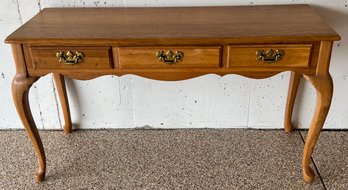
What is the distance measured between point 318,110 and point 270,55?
37 cm

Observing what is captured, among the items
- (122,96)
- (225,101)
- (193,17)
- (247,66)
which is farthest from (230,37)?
(122,96)

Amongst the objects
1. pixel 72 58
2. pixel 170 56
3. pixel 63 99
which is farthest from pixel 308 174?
pixel 63 99

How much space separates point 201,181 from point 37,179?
2.68 feet

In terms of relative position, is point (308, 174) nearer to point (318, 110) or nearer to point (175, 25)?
point (318, 110)

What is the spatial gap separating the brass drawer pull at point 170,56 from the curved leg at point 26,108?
553 mm

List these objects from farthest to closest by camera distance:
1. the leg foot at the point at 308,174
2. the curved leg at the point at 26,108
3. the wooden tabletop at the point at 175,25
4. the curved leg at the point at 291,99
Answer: the curved leg at the point at 291,99 < the leg foot at the point at 308,174 < the curved leg at the point at 26,108 < the wooden tabletop at the point at 175,25

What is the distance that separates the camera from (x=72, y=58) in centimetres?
150

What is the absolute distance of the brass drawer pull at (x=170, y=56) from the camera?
149 centimetres

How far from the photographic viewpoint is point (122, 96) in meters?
2.14

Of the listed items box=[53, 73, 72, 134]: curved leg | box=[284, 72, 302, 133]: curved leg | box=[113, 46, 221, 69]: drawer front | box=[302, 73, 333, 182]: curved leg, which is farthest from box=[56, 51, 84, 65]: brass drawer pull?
box=[284, 72, 302, 133]: curved leg

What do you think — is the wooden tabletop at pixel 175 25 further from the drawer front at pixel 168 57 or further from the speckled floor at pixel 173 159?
the speckled floor at pixel 173 159

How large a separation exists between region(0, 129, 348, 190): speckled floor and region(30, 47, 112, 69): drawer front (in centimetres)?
64

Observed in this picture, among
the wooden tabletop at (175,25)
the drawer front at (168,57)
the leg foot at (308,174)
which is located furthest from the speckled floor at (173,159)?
the wooden tabletop at (175,25)

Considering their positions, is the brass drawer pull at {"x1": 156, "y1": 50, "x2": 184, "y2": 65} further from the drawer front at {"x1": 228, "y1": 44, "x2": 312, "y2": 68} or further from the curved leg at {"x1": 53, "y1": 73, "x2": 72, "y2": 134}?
the curved leg at {"x1": 53, "y1": 73, "x2": 72, "y2": 134}
